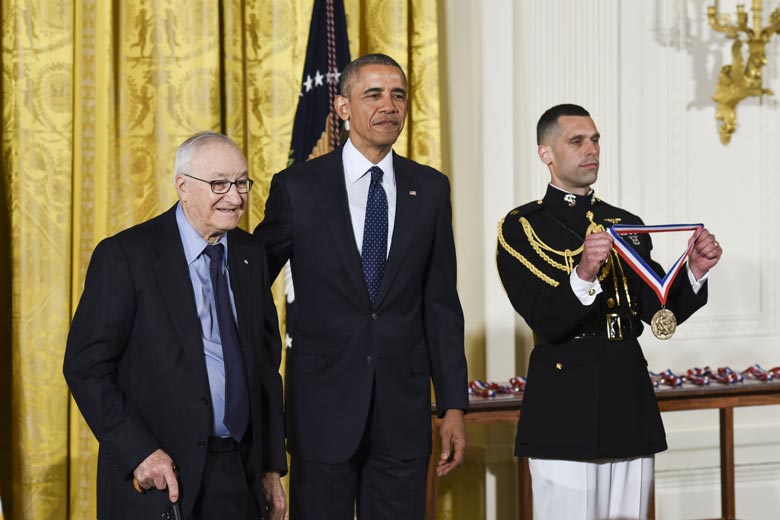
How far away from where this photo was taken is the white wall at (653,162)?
4793 millimetres

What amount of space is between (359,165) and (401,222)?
7.8 inches

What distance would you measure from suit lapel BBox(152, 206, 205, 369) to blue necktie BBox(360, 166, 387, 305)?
537 mm

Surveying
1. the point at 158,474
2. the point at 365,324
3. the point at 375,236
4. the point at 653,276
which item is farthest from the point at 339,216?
the point at 653,276

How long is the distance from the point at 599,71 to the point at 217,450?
10.3 feet

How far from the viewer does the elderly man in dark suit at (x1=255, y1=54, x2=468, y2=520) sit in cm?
273

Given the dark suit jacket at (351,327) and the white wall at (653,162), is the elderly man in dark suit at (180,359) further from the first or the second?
the white wall at (653,162)

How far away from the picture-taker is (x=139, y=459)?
227cm

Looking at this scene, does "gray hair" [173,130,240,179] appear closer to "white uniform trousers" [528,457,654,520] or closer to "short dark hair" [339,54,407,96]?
"short dark hair" [339,54,407,96]

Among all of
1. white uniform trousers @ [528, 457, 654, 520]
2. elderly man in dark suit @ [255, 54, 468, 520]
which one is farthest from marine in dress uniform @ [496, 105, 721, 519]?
elderly man in dark suit @ [255, 54, 468, 520]

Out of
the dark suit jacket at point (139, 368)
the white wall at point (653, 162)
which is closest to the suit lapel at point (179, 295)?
the dark suit jacket at point (139, 368)

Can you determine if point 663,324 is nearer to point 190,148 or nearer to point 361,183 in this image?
point 361,183

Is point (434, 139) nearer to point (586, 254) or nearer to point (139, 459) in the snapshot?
point (586, 254)

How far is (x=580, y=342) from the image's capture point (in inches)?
126

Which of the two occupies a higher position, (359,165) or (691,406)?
(359,165)
